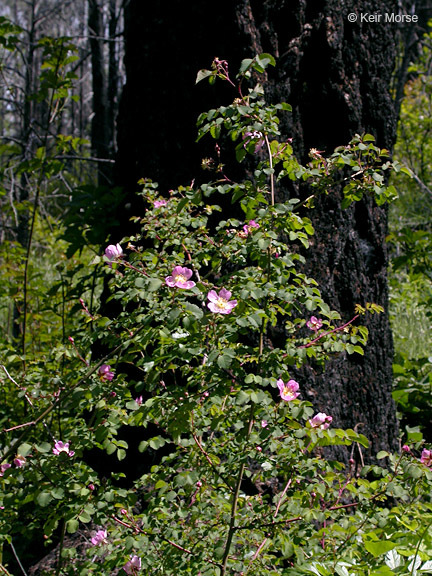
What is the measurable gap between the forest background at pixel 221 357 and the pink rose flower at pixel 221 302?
0.02 m

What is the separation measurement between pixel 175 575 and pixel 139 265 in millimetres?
683

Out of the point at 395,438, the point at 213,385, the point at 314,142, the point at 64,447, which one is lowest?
the point at 395,438

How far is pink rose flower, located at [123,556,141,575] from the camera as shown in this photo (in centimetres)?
129

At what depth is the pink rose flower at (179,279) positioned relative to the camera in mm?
1129

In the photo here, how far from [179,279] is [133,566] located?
64 cm

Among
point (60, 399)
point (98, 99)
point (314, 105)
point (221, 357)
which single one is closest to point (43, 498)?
point (60, 399)

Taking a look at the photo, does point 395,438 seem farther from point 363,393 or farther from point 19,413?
point 19,413

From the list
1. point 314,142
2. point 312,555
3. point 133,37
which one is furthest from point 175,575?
point 133,37

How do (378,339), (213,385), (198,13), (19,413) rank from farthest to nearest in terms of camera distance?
(19,413), (378,339), (198,13), (213,385)

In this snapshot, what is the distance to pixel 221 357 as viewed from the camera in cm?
107

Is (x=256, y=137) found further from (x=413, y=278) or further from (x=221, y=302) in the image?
(x=413, y=278)

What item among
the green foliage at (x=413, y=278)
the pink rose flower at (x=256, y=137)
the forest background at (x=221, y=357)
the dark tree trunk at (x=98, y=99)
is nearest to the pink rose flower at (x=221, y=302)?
the forest background at (x=221, y=357)

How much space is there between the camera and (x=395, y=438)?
7.49 feet

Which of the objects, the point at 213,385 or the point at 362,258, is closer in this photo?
the point at 213,385
